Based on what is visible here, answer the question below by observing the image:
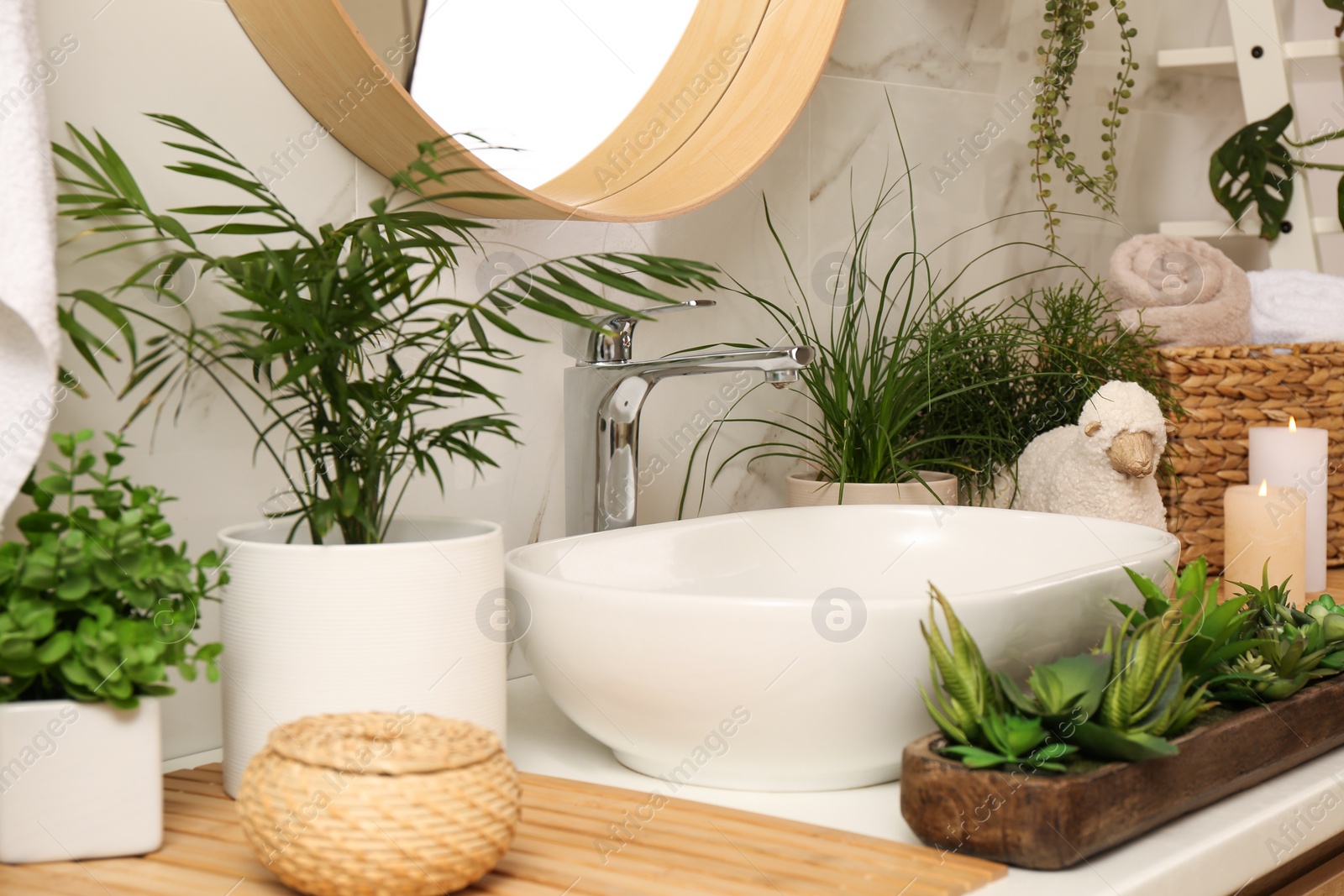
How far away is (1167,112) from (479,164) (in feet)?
4.03

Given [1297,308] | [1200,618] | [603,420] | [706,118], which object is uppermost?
[706,118]

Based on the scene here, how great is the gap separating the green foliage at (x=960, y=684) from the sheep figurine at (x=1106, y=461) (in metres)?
0.54

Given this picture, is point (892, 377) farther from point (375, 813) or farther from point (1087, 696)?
point (375, 813)

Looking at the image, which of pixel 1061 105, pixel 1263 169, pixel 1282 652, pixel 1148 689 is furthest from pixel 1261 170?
pixel 1148 689

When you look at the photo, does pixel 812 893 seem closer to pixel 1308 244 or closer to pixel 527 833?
pixel 527 833

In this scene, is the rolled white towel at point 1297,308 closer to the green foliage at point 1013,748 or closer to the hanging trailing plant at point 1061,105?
the hanging trailing plant at point 1061,105

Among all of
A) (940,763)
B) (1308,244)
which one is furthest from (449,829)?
(1308,244)

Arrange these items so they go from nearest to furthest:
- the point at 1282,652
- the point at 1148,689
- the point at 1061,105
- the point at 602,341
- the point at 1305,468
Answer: the point at 1148,689 < the point at 1282,652 < the point at 602,341 < the point at 1305,468 < the point at 1061,105

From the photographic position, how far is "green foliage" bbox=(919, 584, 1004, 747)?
1.94 ft

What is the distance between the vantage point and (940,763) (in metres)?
0.57

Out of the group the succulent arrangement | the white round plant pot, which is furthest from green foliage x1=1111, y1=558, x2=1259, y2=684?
the white round plant pot

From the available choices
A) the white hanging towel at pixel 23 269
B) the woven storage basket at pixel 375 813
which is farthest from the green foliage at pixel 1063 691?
the white hanging towel at pixel 23 269

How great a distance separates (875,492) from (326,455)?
1.76 ft

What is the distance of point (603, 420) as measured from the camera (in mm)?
937
